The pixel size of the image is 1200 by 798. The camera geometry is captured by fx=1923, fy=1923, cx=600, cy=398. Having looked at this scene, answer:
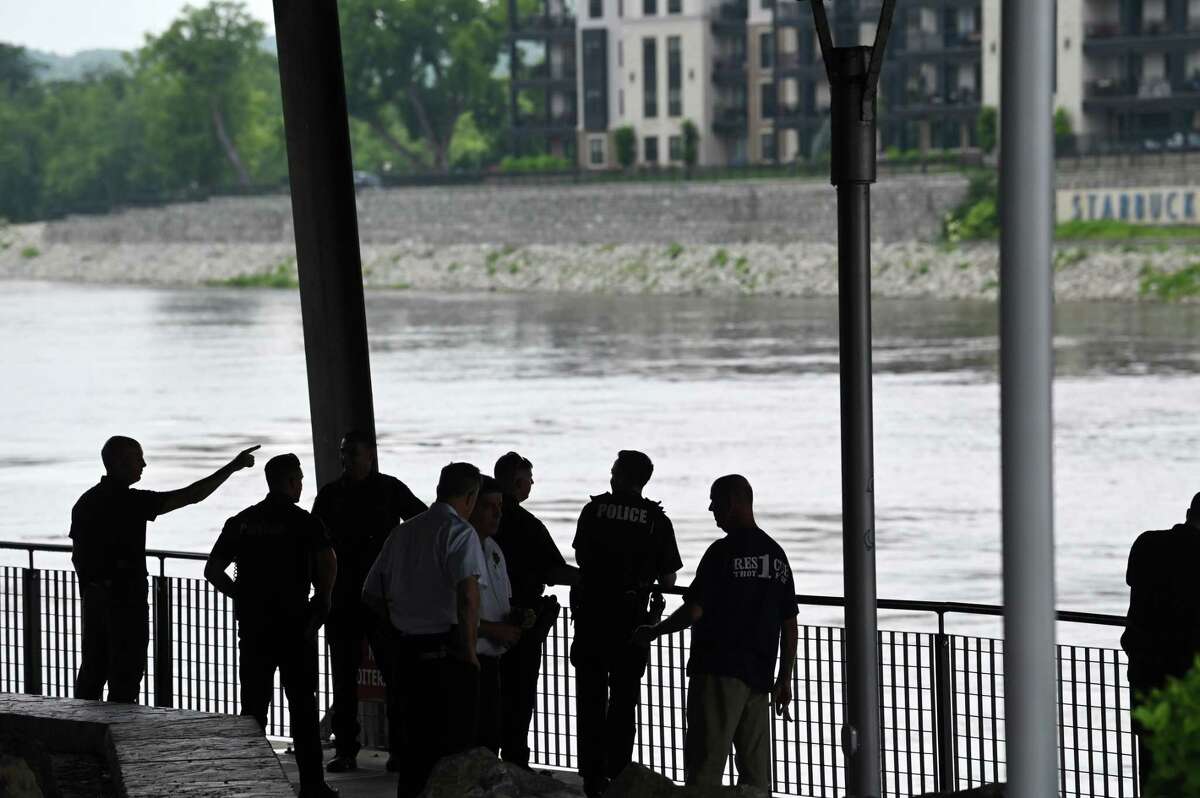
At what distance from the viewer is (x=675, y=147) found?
122875mm

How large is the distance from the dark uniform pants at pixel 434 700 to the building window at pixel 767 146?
11643cm

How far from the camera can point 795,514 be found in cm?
2889

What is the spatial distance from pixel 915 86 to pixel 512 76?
114 ft

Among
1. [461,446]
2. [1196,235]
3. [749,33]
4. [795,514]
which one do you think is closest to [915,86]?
[749,33]

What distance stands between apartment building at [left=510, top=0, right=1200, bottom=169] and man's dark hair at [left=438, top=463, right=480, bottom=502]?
85299 mm

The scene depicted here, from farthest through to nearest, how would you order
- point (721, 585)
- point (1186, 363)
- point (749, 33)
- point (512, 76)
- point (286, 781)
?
point (512, 76)
point (749, 33)
point (1186, 363)
point (721, 585)
point (286, 781)

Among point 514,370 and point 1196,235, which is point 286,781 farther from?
point 1196,235

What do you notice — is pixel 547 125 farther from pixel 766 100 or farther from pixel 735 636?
pixel 735 636

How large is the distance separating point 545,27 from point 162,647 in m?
125

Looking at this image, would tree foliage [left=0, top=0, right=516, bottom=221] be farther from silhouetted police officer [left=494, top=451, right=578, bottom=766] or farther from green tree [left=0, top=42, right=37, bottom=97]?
silhouetted police officer [left=494, top=451, right=578, bottom=766]

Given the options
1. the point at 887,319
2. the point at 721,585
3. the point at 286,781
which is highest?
the point at 721,585

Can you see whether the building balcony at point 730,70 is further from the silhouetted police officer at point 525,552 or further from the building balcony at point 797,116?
the silhouetted police officer at point 525,552

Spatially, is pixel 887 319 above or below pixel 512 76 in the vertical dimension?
below

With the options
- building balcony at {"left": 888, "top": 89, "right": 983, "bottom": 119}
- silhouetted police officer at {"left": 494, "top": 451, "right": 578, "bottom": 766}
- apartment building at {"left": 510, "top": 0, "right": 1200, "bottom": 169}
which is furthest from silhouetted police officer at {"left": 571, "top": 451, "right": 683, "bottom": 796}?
building balcony at {"left": 888, "top": 89, "right": 983, "bottom": 119}
